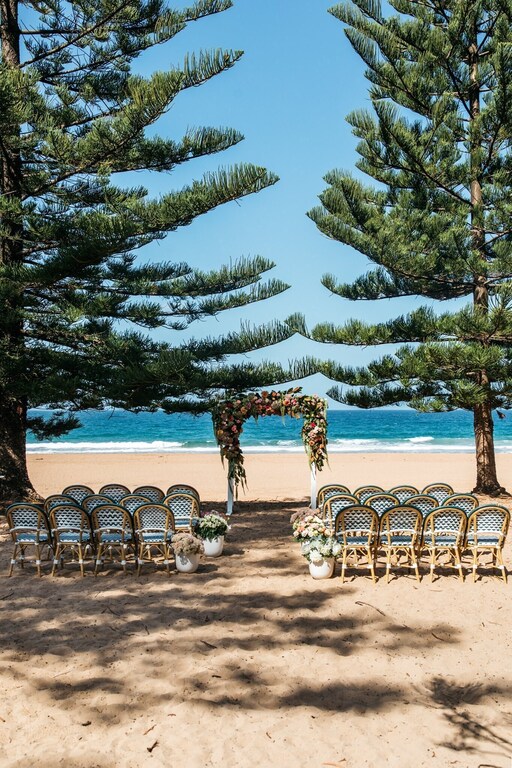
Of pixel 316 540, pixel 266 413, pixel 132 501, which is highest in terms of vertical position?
pixel 266 413

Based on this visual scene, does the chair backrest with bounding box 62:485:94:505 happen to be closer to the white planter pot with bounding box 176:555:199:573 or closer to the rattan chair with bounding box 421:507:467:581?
the white planter pot with bounding box 176:555:199:573

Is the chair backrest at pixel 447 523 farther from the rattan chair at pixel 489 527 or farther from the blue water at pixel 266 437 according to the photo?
the blue water at pixel 266 437

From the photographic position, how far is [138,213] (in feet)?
30.3

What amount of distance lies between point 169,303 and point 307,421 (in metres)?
3.52

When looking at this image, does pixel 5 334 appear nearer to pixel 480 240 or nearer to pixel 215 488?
pixel 215 488

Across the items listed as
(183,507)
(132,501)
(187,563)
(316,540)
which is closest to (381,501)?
(316,540)

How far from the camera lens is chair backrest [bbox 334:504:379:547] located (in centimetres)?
623

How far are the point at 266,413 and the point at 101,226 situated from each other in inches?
153

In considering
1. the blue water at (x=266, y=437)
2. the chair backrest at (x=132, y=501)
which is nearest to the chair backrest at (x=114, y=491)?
the chair backrest at (x=132, y=501)

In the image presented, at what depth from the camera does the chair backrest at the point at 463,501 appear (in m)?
6.53

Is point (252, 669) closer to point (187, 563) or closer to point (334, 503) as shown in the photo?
point (187, 563)

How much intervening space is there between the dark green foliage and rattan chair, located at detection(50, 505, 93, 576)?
291 cm

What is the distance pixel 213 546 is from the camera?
23.7 ft

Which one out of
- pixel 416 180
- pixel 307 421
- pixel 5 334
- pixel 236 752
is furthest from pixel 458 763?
pixel 416 180
